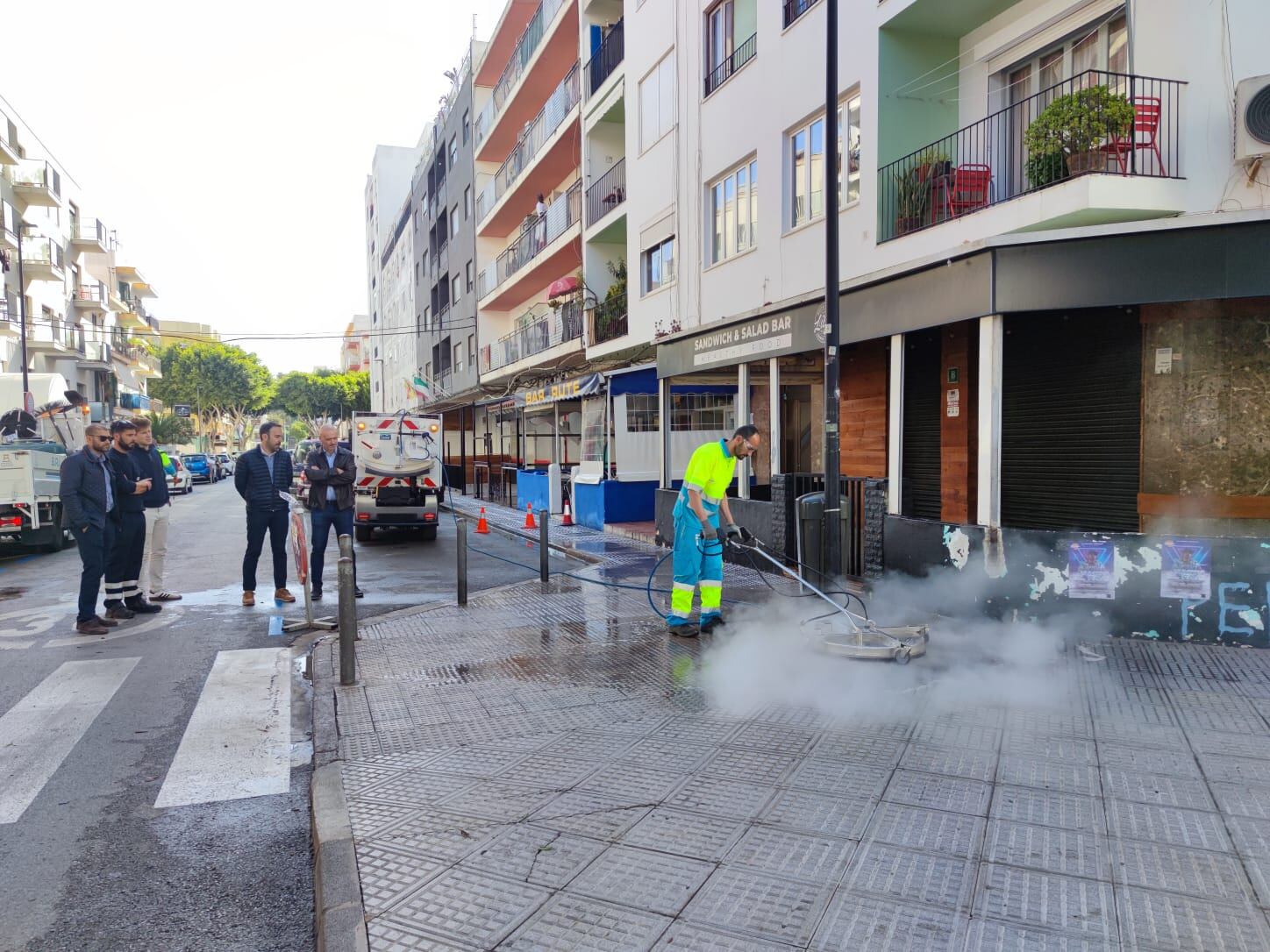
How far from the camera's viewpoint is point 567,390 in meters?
18.0

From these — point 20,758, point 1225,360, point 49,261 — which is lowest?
point 20,758

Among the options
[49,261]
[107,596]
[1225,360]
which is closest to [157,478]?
[107,596]

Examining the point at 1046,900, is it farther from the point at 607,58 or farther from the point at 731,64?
the point at 607,58

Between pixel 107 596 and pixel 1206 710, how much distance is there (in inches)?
374

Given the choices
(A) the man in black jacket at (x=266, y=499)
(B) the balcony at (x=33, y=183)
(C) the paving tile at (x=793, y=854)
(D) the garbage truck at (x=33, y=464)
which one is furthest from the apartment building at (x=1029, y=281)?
(B) the balcony at (x=33, y=183)

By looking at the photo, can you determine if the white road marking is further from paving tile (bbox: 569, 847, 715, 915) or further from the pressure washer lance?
the pressure washer lance

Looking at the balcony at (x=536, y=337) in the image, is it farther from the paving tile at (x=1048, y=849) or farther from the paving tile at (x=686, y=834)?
the paving tile at (x=1048, y=849)

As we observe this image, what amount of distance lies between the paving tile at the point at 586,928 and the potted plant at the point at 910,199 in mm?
8167

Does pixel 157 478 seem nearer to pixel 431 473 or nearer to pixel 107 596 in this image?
pixel 107 596

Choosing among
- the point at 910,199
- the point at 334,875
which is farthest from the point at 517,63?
the point at 334,875

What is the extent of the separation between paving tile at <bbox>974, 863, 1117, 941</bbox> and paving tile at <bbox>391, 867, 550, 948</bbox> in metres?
1.70

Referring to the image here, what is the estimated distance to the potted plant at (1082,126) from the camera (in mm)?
7156

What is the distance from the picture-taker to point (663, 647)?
23.6 feet

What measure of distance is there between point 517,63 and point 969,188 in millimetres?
20862
